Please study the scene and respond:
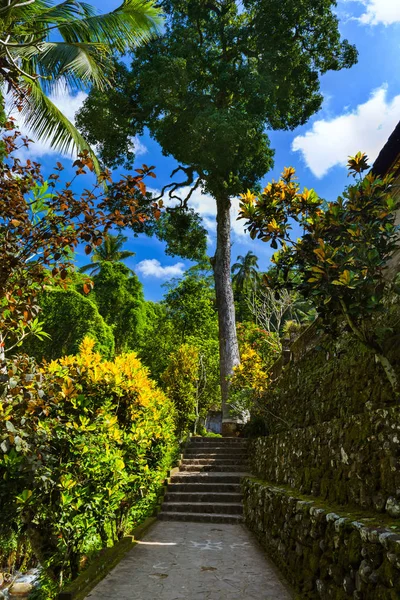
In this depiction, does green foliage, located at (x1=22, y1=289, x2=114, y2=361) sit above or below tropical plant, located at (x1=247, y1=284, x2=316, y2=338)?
below

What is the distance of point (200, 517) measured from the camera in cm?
881

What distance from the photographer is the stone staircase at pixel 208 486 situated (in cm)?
897

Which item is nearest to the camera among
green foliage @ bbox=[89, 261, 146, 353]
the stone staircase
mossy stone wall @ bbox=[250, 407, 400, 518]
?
mossy stone wall @ bbox=[250, 407, 400, 518]

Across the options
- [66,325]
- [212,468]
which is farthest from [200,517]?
[66,325]

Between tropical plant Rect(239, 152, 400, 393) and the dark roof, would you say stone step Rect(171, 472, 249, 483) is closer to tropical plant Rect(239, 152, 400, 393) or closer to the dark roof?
tropical plant Rect(239, 152, 400, 393)

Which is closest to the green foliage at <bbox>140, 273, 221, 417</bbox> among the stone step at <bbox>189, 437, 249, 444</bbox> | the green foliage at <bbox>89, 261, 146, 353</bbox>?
the green foliage at <bbox>89, 261, 146, 353</bbox>

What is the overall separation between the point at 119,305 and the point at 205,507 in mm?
19985

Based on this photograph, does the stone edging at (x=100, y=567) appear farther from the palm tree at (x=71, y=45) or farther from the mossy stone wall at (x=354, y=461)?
the palm tree at (x=71, y=45)

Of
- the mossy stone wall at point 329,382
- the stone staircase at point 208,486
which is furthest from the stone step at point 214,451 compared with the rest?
the mossy stone wall at point 329,382

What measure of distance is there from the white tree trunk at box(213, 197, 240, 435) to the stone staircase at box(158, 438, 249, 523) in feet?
10.5

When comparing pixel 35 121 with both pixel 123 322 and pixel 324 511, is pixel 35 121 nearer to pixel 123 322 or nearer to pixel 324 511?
pixel 324 511

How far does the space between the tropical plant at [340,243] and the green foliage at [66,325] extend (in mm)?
16433

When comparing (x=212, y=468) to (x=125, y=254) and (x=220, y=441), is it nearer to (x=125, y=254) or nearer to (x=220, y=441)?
(x=220, y=441)

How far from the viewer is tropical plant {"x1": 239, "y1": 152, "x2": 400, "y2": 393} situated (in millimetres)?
4332
